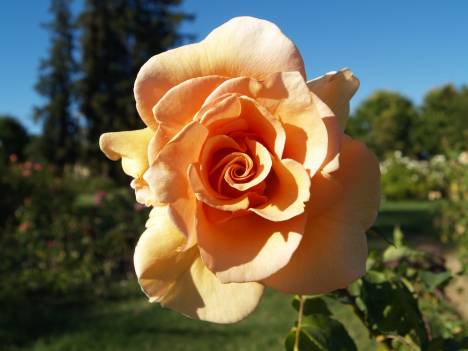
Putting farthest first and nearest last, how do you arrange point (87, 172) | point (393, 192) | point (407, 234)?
1. point (87, 172)
2. point (393, 192)
3. point (407, 234)

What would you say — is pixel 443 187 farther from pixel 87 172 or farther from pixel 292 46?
pixel 87 172

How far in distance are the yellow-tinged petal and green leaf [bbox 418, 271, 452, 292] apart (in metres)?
0.71

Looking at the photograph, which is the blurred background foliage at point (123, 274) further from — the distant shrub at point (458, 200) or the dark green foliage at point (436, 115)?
the dark green foliage at point (436, 115)

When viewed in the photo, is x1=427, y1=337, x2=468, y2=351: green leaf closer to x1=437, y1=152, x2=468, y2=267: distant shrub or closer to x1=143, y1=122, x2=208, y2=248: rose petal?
x1=143, y1=122, x2=208, y2=248: rose petal

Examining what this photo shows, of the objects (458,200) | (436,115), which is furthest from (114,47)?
(436,115)

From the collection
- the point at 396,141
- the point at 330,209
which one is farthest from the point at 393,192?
the point at 396,141

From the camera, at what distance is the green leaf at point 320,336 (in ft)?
2.37

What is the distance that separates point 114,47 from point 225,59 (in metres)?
26.5

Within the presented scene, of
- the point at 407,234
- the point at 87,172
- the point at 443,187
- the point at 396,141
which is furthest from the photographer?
the point at 396,141

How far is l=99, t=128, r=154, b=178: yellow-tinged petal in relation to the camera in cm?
62

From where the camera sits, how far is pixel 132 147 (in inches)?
24.6

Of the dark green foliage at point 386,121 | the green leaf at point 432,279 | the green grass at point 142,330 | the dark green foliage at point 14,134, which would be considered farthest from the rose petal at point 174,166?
the dark green foliage at point 14,134

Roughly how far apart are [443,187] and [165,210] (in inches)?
263

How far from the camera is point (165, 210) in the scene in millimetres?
552
